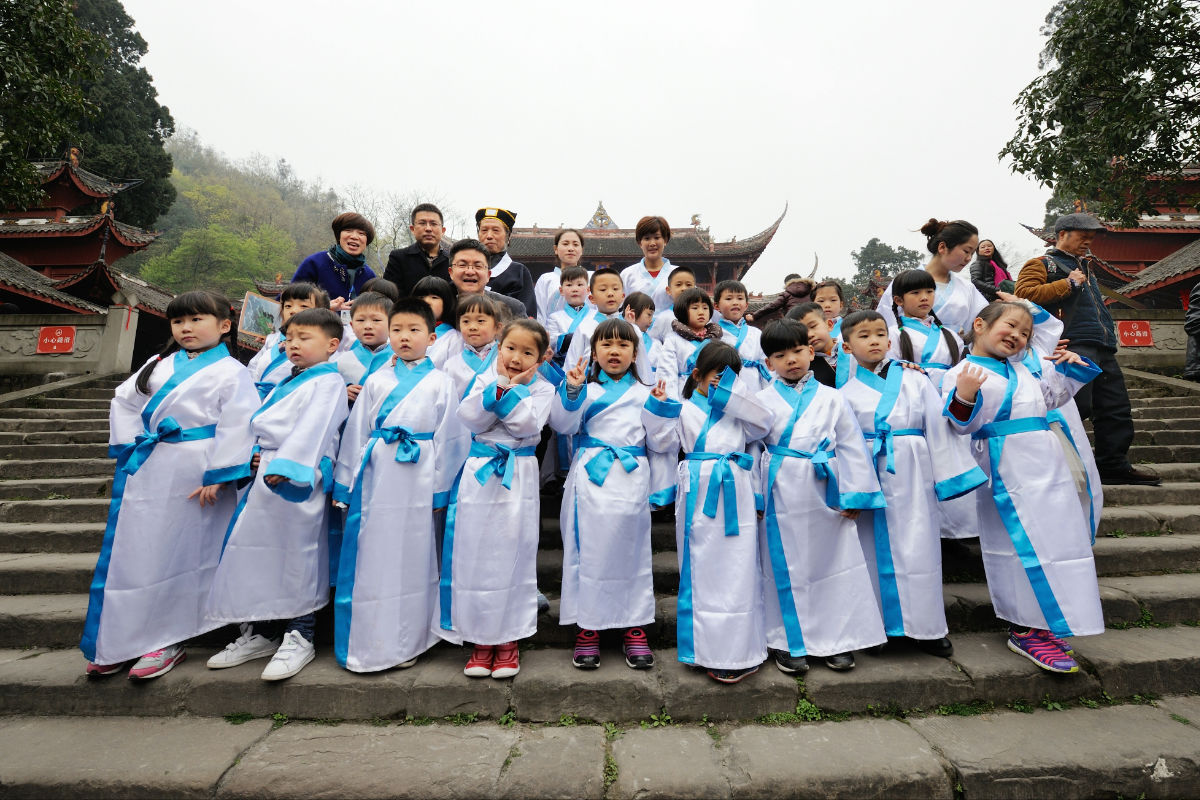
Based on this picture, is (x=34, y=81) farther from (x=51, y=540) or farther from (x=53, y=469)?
(x=51, y=540)

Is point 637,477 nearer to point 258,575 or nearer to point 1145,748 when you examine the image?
point 258,575

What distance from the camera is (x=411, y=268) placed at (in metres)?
4.73

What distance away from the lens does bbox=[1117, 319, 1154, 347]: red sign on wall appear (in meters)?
9.44

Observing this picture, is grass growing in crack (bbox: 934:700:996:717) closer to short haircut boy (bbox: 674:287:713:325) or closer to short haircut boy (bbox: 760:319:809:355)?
short haircut boy (bbox: 760:319:809:355)

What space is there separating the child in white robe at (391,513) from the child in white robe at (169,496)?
616 millimetres

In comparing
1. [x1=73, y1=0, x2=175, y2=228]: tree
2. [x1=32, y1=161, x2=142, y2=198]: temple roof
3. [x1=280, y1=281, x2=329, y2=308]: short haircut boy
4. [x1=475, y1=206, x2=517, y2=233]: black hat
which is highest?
[x1=73, y1=0, x2=175, y2=228]: tree

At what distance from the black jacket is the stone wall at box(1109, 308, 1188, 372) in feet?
35.8

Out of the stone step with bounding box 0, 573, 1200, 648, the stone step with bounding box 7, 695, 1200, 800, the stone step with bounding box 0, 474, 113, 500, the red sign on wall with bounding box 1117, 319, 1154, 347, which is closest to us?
the stone step with bounding box 7, 695, 1200, 800

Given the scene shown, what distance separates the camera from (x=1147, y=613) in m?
3.32

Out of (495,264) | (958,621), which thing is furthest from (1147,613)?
(495,264)

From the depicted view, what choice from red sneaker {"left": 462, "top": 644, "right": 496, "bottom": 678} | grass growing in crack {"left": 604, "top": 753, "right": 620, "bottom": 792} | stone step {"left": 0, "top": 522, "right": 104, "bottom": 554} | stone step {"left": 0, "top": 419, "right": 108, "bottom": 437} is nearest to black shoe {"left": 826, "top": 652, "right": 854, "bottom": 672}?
grass growing in crack {"left": 604, "top": 753, "right": 620, "bottom": 792}

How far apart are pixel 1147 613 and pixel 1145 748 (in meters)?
1.41

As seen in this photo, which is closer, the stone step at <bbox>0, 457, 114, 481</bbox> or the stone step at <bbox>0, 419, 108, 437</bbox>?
the stone step at <bbox>0, 457, 114, 481</bbox>

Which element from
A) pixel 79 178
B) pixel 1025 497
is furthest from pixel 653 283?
pixel 79 178
